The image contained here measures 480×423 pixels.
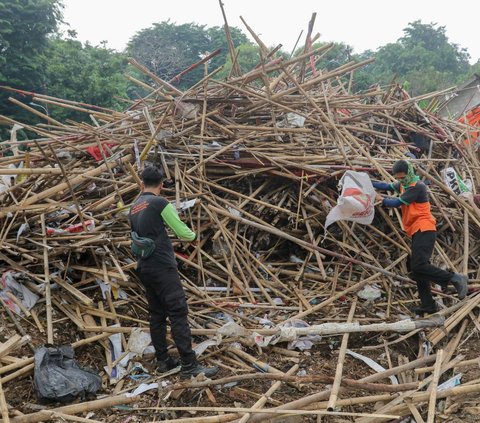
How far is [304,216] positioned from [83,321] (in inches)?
109

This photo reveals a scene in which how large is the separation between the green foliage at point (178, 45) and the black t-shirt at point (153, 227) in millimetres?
30589

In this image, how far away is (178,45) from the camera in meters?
41.6

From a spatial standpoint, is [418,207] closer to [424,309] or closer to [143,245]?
[424,309]

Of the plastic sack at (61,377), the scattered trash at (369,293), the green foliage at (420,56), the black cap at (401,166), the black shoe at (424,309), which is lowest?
the black shoe at (424,309)

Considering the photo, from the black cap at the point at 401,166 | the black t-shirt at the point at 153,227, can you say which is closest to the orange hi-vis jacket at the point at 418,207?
the black cap at the point at 401,166

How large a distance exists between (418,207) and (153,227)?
9.06ft

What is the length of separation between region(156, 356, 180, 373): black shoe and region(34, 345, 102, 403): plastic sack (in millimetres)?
485

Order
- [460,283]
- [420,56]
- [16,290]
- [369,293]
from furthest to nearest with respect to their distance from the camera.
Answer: [420,56]
[369,293]
[460,283]
[16,290]

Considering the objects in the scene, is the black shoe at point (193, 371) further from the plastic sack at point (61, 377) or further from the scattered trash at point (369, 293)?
the scattered trash at point (369, 293)

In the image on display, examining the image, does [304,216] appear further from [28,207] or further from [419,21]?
[419,21]

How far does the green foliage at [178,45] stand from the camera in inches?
1366

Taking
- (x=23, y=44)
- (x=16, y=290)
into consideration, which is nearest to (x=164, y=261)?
(x=16, y=290)

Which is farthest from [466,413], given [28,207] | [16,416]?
[28,207]

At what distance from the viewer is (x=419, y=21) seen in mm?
51031
